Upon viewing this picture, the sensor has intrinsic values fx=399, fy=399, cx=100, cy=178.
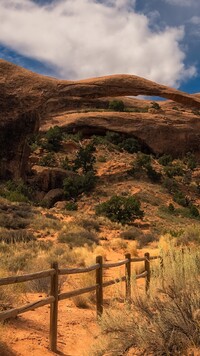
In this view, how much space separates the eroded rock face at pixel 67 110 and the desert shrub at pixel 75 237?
484 inches

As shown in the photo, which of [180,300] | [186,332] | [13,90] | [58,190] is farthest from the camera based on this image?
[58,190]

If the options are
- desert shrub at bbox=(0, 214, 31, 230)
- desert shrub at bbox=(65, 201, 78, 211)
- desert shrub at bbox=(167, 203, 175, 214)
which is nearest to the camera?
desert shrub at bbox=(0, 214, 31, 230)

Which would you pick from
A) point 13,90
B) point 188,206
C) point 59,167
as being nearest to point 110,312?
point 13,90

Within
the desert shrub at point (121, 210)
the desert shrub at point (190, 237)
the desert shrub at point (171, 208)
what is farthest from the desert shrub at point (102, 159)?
the desert shrub at point (190, 237)

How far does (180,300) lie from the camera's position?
4898 millimetres

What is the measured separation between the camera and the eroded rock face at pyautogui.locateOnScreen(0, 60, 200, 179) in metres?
30.5

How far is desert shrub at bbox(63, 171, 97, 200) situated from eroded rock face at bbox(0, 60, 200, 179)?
12.4 feet

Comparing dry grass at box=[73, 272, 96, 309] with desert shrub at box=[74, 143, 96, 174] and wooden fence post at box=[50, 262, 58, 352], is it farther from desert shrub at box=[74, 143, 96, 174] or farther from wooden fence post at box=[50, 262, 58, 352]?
desert shrub at box=[74, 143, 96, 174]

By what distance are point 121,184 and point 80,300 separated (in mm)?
27945

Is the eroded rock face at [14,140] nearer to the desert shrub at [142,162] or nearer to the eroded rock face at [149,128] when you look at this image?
the desert shrub at [142,162]

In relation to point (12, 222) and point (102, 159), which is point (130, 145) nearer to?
point (102, 159)

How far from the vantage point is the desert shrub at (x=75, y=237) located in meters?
17.6

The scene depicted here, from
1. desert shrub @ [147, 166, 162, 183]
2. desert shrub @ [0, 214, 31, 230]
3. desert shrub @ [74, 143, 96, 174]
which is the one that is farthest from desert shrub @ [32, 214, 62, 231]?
desert shrub @ [147, 166, 162, 183]

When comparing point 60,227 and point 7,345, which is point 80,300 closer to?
point 7,345
